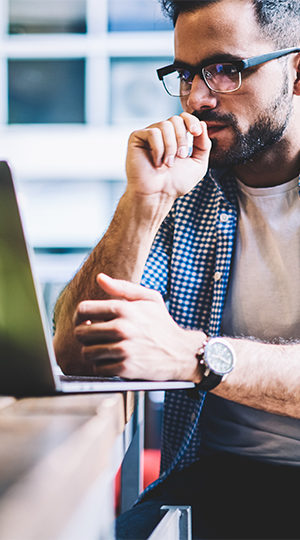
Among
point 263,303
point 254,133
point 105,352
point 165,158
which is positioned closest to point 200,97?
point 254,133

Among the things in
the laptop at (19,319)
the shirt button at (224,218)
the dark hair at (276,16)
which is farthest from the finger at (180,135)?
the laptop at (19,319)

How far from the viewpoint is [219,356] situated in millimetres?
944

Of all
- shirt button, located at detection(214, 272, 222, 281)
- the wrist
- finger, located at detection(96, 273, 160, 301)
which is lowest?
shirt button, located at detection(214, 272, 222, 281)

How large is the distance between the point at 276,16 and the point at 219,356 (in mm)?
1007

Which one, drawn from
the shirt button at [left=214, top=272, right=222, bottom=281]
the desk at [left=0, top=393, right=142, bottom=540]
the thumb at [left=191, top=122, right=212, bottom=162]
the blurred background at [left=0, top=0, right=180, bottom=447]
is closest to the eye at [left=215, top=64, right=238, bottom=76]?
the thumb at [left=191, top=122, right=212, bottom=162]

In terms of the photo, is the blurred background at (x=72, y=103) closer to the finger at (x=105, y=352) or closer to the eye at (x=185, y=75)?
the eye at (x=185, y=75)

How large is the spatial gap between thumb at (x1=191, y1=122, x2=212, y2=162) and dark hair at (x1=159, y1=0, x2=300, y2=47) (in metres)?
0.37

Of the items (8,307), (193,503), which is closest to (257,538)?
(193,503)

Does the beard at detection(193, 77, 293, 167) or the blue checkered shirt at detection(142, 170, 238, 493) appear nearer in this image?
the blue checkered shirt at detection(142, 170, 238, 493)

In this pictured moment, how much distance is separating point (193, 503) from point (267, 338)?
0.42 meters

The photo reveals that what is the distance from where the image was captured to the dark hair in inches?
58.1

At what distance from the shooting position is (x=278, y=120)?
154cm

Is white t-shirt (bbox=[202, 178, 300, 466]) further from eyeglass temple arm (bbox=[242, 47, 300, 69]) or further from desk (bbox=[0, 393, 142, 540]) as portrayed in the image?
desk (bbox=[0, 393, 142, 540])

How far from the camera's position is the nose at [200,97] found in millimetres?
1469
